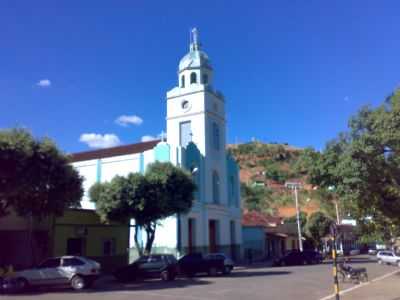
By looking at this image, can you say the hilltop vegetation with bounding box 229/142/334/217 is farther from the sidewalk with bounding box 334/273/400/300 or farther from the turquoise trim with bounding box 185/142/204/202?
the sidewalk with bounding box 334/273/400/300

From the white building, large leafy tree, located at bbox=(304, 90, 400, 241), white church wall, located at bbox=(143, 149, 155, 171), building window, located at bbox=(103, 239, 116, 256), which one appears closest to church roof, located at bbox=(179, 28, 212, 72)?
the white building

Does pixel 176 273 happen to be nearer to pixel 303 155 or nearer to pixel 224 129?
pixel 303 155

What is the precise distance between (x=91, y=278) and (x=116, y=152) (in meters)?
25.3

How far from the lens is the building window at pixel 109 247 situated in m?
33.9

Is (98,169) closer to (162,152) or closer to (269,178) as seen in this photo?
(162,152)

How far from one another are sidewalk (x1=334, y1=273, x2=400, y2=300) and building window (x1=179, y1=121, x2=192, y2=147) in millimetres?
24588

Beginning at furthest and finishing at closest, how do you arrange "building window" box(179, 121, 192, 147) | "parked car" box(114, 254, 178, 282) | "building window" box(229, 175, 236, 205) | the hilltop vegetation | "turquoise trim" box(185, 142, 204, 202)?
the hilltop vegetation, "building window" box(229, 175, 236, 205), "building window" box(179, 121, 192, 147), "turquoise trim" box(185, 142, 204, 202), "parked car" box(114, 254, 178, 282)

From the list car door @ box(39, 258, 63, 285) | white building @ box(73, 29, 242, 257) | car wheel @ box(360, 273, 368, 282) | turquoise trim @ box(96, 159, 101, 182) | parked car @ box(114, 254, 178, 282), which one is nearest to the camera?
car door @ box(39, 258, 63, 285)

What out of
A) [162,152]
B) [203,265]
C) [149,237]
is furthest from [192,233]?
[203,265]

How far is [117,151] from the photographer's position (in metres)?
47.2

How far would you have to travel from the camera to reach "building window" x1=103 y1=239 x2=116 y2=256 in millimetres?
33906

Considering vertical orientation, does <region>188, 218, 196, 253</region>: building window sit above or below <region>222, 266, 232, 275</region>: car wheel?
above

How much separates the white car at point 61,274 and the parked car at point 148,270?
4.52 metres

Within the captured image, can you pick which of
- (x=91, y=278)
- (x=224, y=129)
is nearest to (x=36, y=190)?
(x=91, y=278)
